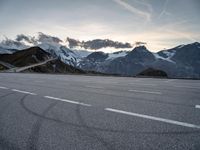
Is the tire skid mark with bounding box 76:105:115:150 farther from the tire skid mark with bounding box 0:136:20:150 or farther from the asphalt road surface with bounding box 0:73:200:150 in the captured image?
the tire skid mark with bounding box 0:136:20:150

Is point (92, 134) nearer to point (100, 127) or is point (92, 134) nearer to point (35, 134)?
point (100, 127)

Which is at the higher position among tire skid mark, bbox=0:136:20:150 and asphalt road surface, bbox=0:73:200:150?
asphalt road surface, bbox=0:73:200:150

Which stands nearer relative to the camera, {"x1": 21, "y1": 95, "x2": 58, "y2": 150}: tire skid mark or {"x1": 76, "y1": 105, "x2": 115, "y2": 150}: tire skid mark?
{"x1": 76, "y1": 105, "x2": 115, "y2": 150}: tire skid mark

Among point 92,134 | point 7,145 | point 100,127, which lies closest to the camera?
point 7,145

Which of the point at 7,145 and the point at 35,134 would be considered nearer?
the point at 7,145

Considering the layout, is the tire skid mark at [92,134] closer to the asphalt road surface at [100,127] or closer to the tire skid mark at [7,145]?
the asphalt road surface at [100,127]

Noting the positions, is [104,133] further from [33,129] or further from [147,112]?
[147,112]

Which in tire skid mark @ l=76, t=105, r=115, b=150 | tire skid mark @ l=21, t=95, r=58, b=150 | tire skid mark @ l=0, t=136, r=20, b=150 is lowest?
tire skid mark @ l=0, t=136, r=20, b=150

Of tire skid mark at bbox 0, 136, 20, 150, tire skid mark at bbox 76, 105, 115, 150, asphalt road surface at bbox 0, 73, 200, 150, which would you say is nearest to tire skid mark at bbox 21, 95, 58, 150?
asphalt road surface at bbox 0, 73, 200, 150

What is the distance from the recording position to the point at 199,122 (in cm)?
527

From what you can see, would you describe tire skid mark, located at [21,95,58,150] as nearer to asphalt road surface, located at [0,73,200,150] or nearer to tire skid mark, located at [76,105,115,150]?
asphalt road surface, located at [0,73,200,150]

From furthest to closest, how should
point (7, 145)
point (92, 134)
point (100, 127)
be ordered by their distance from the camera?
point (100, 127), point (92, 134), point (7, 145)

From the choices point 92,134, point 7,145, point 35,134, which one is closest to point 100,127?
point 92,134

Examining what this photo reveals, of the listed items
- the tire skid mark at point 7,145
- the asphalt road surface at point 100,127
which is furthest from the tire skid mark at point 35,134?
the tire skid mark at point 7,145
